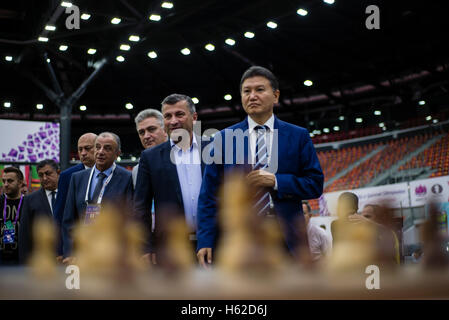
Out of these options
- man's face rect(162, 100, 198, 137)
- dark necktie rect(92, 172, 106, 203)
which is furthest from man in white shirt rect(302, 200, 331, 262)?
dark necktie rect(92, 172, 106, 203)

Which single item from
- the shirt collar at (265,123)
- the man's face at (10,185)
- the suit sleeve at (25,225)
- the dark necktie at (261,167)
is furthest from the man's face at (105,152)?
the man's face at (10,185)

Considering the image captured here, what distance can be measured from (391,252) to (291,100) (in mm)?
19533

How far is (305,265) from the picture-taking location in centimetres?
108

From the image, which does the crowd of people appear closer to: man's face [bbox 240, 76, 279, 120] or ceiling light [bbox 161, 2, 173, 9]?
man's face [bbox 240, 76, 279, 120]

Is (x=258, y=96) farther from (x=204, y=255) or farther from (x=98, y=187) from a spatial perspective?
(x=98, y=187)

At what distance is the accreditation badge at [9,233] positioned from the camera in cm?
290

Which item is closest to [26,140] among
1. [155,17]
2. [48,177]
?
[155,17]

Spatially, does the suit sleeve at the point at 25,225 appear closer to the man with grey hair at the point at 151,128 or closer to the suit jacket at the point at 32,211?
the suit jacket at the point at 32,211

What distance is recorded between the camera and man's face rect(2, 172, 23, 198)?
151 inches

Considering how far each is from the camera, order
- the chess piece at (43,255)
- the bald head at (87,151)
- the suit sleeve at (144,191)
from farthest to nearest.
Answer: the bald head at (87,151) → the suit sleeve at (144,191) → the chess piece at (43,255)

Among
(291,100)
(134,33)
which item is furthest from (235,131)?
(291,100)
